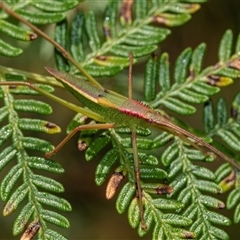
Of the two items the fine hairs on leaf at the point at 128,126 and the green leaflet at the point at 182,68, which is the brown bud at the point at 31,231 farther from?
the green leaflet at the point at 182,68

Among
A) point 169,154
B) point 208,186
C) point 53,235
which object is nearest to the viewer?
point 53,235

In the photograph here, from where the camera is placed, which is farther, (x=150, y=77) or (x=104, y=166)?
(x=150, y=77)

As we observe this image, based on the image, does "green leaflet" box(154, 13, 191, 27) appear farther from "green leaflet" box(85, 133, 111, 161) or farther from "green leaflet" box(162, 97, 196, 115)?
"green leaflet" box(85, 133, 111, 161)

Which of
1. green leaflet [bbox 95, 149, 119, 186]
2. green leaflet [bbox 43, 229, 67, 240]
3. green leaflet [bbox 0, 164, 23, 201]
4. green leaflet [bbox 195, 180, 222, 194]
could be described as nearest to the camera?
green leaflet [bbox 43, 229, 67, 240]

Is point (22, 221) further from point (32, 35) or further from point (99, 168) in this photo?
point (32, 35)

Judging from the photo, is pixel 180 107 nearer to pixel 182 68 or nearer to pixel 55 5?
pixel 182 68

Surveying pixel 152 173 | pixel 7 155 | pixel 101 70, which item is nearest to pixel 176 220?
pixel 152 173

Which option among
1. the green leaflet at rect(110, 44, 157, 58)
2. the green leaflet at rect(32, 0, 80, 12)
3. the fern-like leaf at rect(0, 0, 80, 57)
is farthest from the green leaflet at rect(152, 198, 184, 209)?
the green leaflet at rect(32, 0, 80, 12)

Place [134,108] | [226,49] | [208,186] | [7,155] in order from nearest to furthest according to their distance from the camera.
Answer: [7,155], [208,186], [134,108], [226,49]

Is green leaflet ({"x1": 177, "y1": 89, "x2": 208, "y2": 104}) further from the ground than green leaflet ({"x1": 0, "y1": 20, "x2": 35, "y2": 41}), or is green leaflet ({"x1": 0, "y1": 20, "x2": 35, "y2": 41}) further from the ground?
green leaflet ({"x1": 177, "y1": 89, "x2": 208, "y2": 104})
